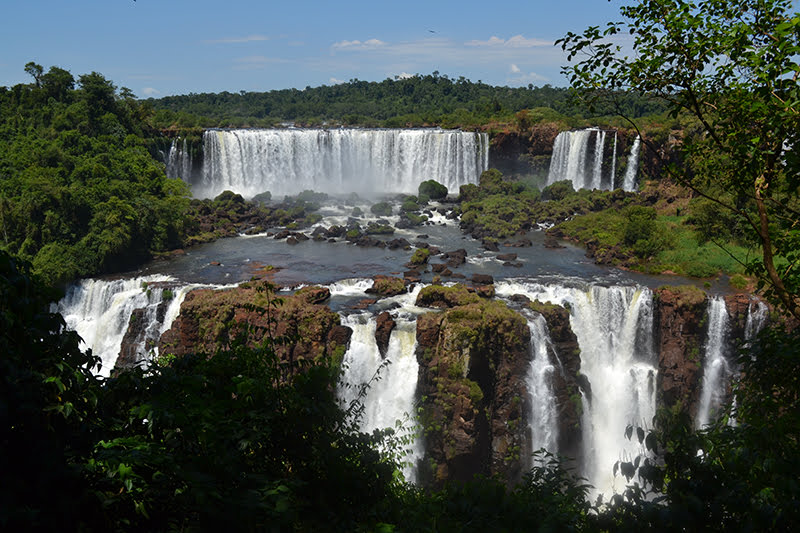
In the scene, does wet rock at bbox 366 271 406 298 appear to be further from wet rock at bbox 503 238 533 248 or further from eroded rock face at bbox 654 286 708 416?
wet rock at bbox 503 238 533 248

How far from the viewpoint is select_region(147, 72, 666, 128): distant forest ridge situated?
59987mm

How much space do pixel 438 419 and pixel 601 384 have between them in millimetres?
6698

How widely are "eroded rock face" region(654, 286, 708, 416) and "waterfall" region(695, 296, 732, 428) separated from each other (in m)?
0.18

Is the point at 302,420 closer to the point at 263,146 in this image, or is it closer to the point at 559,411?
the point at 559,411

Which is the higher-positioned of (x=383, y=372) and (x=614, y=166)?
(x=614, y=166)

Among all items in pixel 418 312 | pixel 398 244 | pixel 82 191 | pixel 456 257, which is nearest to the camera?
pixel 418 312

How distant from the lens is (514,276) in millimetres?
22859

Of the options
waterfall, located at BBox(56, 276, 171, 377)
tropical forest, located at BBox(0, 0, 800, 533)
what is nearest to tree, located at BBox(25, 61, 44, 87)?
tropical forest, located at BBox(0, 0, 800, 533)

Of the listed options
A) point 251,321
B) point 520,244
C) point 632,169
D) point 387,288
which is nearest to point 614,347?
point 387,288

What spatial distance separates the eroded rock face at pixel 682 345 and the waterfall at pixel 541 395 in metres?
3.92

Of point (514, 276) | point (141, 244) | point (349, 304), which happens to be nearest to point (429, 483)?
point (349, 304)

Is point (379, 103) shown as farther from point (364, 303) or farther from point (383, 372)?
point (383, 372)

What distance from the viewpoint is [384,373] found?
16641 mm

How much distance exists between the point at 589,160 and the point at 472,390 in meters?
29.3
